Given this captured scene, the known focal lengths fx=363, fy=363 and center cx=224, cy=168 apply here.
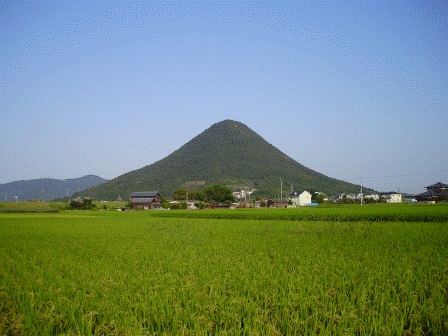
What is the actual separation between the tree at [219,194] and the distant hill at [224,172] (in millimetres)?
23841

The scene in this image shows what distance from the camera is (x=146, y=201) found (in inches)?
3007

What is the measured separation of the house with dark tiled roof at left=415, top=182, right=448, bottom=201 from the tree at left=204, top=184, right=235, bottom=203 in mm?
42452

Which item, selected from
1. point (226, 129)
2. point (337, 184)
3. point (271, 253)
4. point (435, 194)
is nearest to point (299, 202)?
point (435, 194)

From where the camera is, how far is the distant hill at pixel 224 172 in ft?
388

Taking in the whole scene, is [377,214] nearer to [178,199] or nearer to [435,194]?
[435,194]

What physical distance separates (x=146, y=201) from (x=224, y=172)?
5406cm

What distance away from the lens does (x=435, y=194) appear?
2943 inches

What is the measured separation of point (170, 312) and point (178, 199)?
3442 inches

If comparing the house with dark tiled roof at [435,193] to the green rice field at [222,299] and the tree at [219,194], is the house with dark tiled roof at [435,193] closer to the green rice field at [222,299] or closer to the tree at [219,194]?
the tree at [219,194]

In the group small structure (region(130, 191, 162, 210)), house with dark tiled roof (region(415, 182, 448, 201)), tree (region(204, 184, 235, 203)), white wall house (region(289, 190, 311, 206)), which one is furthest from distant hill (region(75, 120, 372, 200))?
house with dark tiled roof (region(415, 182, 448, 201))

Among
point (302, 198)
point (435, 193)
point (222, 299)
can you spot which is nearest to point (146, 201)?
point (302, 198)

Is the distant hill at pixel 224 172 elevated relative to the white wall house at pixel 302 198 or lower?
elevated

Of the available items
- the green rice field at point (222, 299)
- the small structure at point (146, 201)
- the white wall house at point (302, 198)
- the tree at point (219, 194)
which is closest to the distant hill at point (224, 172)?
the white wall house at point (302, 198)

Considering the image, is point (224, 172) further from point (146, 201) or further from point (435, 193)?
point (435, 193)
